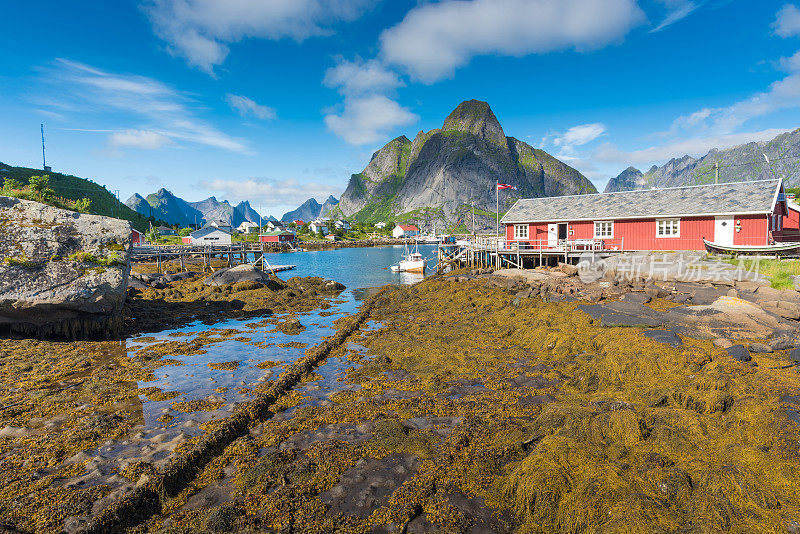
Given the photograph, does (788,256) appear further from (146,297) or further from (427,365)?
(146,297)

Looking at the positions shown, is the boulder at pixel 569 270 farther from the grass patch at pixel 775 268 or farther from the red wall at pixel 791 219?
the red wall at pixel 791 219

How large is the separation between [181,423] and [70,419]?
2.69 metres

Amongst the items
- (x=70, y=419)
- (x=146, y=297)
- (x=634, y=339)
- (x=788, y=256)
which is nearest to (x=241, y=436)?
(x=70, y=419)

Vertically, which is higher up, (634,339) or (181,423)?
(634,339)

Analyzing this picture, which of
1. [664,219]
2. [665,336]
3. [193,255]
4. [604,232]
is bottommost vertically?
[665,336]

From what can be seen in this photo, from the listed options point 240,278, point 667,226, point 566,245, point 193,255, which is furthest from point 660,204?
point 193,255

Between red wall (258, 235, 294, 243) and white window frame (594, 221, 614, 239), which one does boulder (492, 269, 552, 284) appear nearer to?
white window frame (594, 221, 614, 239)

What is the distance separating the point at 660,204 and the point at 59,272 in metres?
41.3

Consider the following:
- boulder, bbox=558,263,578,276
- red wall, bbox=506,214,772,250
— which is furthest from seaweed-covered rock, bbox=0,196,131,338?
red wall, bbox=506,214,772,250

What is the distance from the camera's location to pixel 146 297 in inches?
1054

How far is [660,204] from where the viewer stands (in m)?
33.3

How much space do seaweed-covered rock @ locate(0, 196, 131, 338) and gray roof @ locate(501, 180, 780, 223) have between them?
1331 inches

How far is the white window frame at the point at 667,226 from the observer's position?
31.5 meters

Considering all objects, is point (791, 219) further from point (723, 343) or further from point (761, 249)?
point (723, 343)
